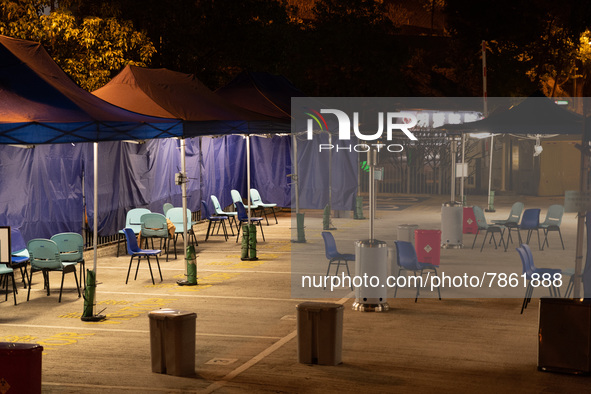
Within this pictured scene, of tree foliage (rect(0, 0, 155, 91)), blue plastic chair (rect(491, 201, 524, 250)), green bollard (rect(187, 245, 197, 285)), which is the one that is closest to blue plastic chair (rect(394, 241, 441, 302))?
green bollard (rect(187, 245, 197, 285))

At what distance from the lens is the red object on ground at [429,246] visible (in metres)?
15.2

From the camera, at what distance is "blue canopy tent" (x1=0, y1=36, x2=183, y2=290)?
1145cm

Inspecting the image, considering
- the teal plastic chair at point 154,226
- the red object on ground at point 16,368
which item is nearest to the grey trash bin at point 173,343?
the red object on ground at point 16,368

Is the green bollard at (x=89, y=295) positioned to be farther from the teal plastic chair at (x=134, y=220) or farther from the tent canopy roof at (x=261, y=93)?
the tent canopy roof at (x=261, y=93)

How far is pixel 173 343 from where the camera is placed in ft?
27.7

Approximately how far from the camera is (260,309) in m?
11.9

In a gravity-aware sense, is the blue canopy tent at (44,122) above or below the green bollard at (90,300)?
above

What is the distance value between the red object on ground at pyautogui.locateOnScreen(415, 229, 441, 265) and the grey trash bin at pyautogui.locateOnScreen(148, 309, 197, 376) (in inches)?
294

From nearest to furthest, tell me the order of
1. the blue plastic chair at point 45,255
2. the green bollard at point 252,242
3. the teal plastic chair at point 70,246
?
the blue plastic chair at point 45,255 → the teal plastic chair at point 70,246 → the green bollard at point 252,242

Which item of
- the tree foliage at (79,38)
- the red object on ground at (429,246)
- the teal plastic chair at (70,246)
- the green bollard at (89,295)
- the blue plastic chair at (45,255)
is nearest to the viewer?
the green bollard at (89,295)

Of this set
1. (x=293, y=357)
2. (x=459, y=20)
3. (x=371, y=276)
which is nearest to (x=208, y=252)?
(x=371, y=276)

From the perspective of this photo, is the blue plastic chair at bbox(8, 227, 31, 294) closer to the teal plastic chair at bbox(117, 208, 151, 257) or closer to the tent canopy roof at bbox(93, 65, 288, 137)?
the tent canopy roof at bbox(93, 65, 288, 137)

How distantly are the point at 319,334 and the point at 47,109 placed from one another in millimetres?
5385

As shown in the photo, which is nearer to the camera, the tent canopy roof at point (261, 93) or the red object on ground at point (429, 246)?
the red object on ground at point (429, 246)
